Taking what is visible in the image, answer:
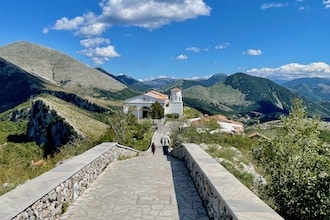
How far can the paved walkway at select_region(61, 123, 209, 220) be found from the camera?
623cm

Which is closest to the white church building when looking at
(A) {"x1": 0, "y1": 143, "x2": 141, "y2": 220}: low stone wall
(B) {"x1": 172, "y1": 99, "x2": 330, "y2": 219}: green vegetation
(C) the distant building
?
(C) the distant building

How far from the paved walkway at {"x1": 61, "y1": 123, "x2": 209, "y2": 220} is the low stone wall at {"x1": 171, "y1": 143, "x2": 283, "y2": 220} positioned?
36 centimetres

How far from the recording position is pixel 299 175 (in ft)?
25.3

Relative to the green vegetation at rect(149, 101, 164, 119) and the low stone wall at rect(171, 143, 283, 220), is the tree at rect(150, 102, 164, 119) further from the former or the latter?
the low stone wall at rect(171, 143, 283, 220)

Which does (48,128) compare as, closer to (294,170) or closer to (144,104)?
(144,104)

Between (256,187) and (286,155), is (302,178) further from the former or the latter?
(286,155)

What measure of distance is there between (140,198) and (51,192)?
6.96 feet

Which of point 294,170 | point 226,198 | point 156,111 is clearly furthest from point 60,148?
point 156,111

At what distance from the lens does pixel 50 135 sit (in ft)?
227

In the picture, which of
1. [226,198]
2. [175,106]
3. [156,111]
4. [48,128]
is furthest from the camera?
[48,128]

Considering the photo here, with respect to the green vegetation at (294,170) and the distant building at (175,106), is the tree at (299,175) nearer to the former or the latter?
the green vegetation at (294,170)

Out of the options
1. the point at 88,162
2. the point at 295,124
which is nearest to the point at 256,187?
the point at 88,162

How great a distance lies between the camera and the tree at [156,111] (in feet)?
192

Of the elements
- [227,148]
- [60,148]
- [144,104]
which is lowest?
[60,148]
